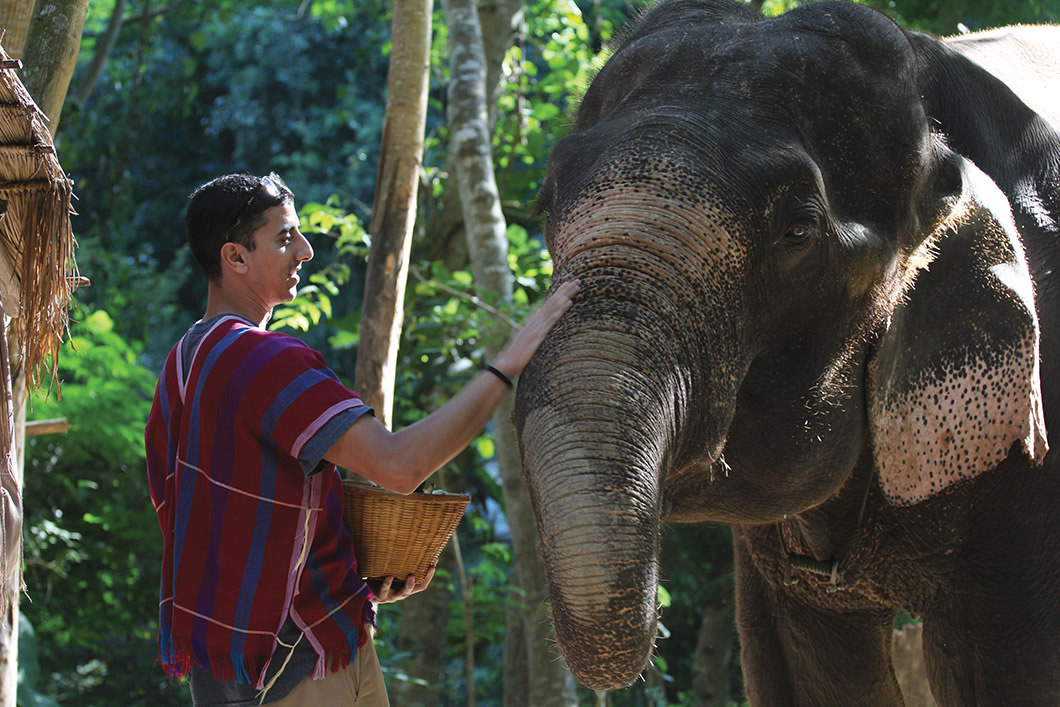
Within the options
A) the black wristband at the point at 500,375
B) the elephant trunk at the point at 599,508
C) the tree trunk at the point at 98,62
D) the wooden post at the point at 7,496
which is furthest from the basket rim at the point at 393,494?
the tree trunk at the point at 98,62

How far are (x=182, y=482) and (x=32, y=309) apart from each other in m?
0.86

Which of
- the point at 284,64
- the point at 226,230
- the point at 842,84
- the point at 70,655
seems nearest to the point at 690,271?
the point at 842,84

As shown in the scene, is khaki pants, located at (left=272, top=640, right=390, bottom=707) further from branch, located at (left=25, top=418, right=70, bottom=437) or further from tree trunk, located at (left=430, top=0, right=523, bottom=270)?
tree trunk, located at (left=430, top=0, right=523, bottom=270)

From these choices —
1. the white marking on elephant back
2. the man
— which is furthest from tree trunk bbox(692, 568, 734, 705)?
the man

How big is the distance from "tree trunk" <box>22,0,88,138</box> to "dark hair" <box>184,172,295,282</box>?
1.11 m

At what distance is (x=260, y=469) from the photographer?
236 cm

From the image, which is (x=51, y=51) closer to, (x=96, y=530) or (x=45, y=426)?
(x=45, y=426)

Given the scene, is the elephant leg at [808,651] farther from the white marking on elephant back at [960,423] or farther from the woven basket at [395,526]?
the woven basket at [395,526]

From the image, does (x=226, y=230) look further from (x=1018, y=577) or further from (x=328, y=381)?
(x=1018, y=577)

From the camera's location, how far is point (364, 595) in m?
2.55

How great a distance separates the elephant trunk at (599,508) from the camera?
6.12 feet

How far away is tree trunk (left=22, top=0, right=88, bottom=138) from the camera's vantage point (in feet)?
11.2

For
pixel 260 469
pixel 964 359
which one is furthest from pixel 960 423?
pixel 260 469

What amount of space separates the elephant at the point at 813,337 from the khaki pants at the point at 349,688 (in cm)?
68
